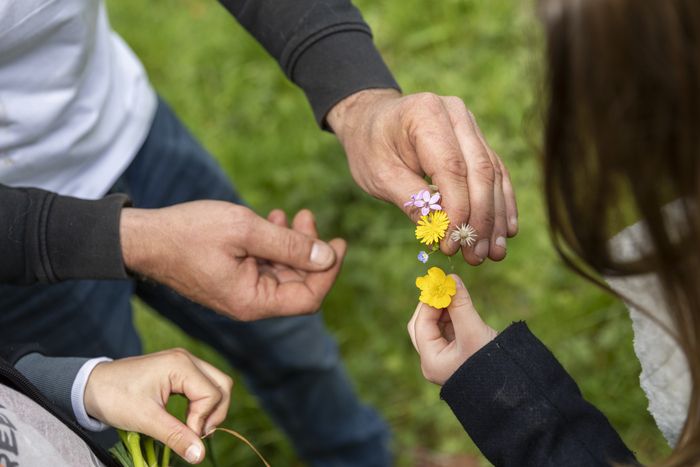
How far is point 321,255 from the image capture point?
4.83ft

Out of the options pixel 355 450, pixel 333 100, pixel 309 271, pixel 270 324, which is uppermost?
pixel 333 100

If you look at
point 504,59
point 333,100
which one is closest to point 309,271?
point 333,100

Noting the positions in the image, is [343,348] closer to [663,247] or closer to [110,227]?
[110,227]

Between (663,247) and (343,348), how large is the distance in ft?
5.57

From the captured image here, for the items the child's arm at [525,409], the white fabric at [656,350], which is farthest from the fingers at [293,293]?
the white fabric at [656,350]

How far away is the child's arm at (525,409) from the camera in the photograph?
40.1 inches

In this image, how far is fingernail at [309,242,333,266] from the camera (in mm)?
1472

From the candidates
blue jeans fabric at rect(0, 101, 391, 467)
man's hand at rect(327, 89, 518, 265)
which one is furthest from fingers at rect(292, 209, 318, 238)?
blue jeans fabric at rect(0, 101, 391, 467)

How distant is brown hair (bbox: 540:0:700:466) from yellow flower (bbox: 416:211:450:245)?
0.31 meters

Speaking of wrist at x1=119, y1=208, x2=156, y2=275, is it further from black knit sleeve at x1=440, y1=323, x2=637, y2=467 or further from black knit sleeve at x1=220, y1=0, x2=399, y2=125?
black knit sleeve at x1=440, y1=323, x2=637, y2=467

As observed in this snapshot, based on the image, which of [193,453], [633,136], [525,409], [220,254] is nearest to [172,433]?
[193,453]

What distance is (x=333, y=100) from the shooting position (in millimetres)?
1460

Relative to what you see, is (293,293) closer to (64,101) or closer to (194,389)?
(194,389)

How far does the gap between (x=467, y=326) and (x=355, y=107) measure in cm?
49
